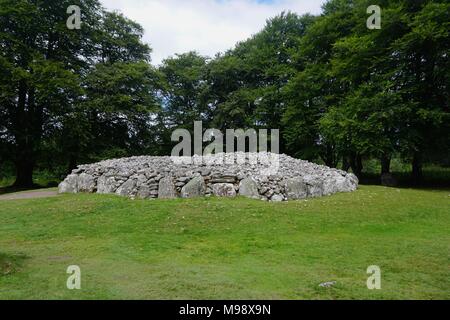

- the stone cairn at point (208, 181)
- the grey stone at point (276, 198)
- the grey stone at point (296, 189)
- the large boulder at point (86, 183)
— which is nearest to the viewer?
the grey stone at point (276, 198)

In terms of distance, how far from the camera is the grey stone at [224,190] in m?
13.4

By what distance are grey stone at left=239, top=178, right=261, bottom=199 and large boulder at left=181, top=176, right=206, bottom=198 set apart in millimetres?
1557

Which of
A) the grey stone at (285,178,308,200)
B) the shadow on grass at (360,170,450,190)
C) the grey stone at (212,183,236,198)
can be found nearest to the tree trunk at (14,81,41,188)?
the grey stone at (212,183,236,198)

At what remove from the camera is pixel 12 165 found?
82.3ft

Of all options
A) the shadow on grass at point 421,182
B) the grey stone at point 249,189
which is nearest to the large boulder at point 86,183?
the grey stone at point 249,189

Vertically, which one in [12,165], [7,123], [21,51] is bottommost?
[12,165]

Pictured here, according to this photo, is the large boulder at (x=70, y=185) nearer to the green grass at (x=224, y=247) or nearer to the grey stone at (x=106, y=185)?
the grey stone at (x=106, y=185)

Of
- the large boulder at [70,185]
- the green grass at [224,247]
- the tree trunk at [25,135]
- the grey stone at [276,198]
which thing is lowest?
the green grass at [224,247]

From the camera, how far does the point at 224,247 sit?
298 inches

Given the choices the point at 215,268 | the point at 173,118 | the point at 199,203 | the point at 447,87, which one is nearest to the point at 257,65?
the point at 173,118

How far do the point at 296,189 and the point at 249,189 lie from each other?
2.01 metres
